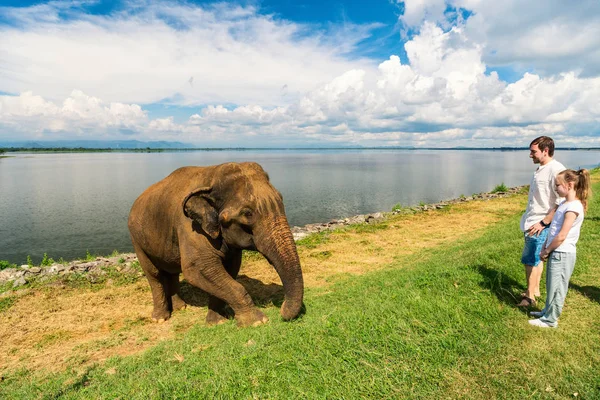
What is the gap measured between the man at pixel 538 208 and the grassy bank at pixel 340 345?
49 centimetres

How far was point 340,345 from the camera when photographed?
477 centimetres

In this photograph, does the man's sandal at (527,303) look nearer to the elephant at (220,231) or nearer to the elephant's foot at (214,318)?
the elephant at (220,231)

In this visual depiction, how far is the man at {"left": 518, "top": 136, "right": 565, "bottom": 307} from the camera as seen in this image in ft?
18.4

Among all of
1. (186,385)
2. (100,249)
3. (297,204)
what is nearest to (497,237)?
(186,385)

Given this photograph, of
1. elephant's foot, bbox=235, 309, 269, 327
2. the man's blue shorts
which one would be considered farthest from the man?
elephant's foot, bbox=235, 309, 269, 327

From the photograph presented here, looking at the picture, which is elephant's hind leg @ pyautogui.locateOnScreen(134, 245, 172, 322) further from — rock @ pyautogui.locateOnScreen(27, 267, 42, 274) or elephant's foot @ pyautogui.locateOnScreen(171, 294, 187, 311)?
rock @ pyautogui.locateOnScreen(27, 267, 42, 274)

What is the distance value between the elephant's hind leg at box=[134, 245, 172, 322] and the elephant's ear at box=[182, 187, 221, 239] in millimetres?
2595

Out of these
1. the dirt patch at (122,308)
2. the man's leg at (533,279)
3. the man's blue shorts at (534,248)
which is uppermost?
the man's blue shorts at (534,248)

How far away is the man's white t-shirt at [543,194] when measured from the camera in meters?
5.57

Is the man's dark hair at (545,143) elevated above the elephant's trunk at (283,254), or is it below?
above

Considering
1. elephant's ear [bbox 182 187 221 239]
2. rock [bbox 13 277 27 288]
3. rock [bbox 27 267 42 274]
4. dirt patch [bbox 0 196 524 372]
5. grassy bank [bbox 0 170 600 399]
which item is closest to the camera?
grassy bank [bbox 0 170 600 399]

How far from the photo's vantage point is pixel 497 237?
38.8 ft

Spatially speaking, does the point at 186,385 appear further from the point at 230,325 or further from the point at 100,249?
the point at 100,249

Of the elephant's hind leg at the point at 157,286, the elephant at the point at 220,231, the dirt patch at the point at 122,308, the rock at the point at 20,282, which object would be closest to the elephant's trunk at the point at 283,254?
the elephant at the point at 220,231
